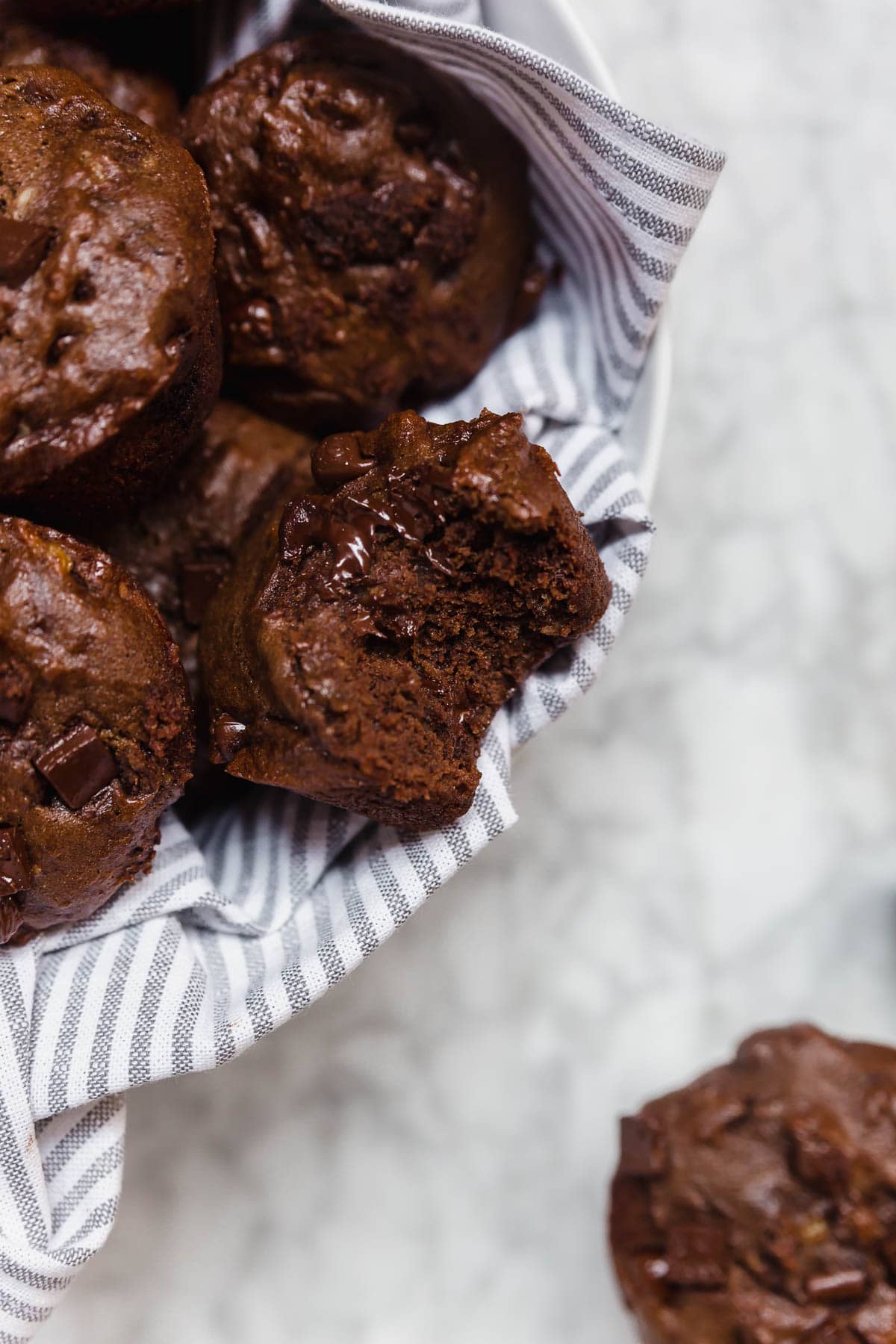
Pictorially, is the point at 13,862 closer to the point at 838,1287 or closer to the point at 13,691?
the point at 13,691

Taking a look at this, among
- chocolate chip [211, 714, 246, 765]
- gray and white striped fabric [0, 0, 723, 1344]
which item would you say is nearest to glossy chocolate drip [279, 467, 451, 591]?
chocolate chip [211, 714, 246, 765]

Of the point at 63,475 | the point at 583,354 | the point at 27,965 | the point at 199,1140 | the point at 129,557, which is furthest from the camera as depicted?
the point at 199,1140

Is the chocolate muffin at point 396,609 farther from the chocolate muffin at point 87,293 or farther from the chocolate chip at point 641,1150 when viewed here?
the chocolate chip at point 641,1150

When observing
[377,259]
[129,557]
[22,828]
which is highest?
[377,259]

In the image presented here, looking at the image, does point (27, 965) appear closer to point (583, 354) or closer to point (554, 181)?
point (583, 354)

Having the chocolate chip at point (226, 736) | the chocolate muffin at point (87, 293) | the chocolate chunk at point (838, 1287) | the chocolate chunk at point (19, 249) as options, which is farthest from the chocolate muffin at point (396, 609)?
the chocolate chunk at point (838, 1287)

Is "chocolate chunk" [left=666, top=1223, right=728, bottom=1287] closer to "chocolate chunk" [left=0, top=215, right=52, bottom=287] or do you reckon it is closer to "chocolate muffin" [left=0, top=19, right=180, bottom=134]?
"chocolate chunk" [left=0, top=215, right=52, bottom=287]

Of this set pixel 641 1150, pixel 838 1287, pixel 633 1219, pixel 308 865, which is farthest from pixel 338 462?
pixel 838 1287

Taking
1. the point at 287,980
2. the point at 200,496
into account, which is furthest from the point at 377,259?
the point at 287,980
